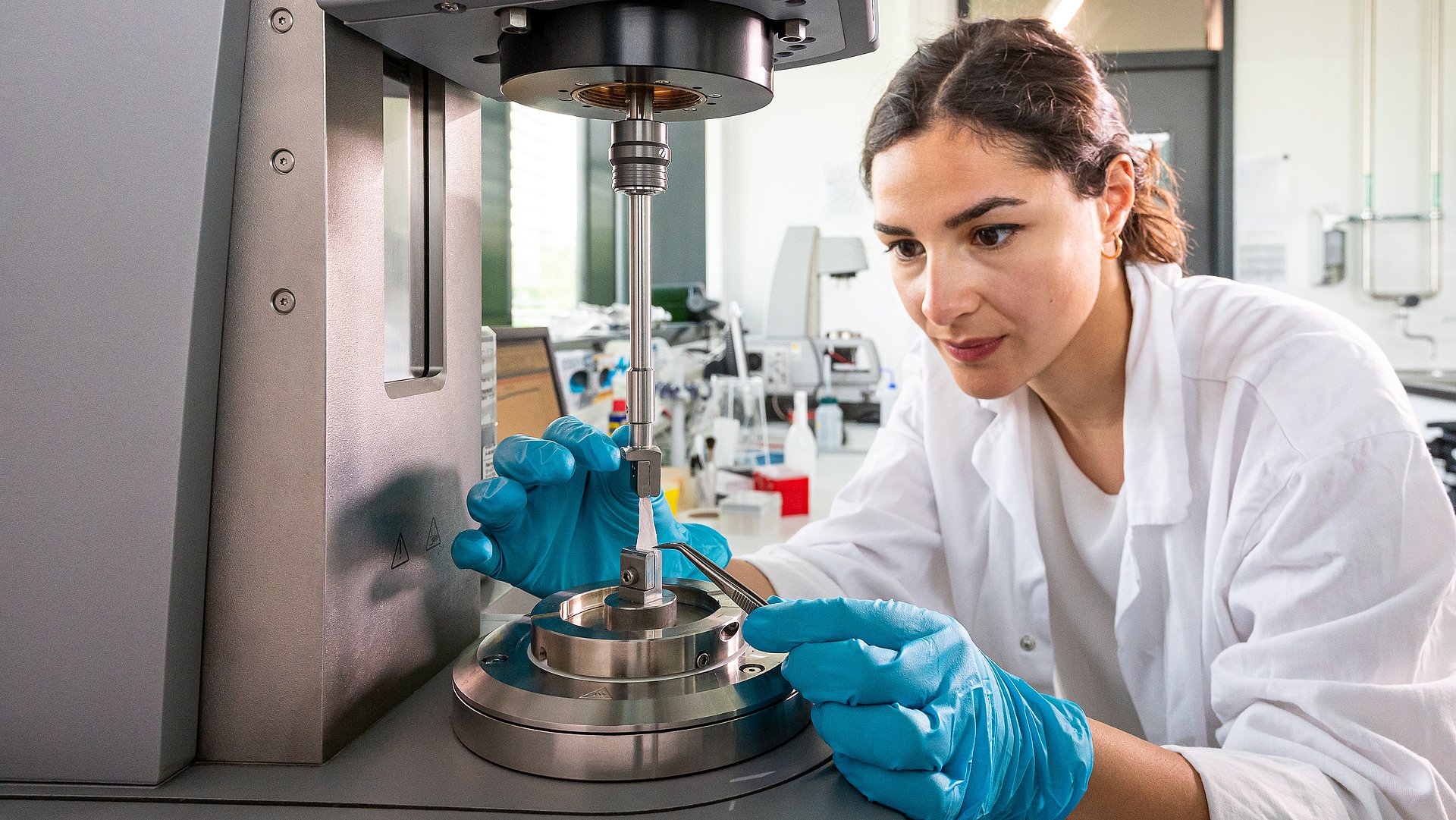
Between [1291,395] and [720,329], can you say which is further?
[720,329]

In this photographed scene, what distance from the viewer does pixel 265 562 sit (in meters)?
0.54

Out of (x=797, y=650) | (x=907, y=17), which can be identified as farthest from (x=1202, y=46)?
(x=797, y=650)

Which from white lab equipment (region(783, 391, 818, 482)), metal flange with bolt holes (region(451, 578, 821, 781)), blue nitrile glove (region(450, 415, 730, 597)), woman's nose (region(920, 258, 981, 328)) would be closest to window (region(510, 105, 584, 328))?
white lab equipment (region(783, 391, 818, 482))

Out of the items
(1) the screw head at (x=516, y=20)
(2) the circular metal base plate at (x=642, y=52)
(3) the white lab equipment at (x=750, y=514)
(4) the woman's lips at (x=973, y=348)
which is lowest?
(3) the white lab equipment at (x=750, y=514)

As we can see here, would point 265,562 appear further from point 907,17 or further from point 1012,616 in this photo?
point 907,17

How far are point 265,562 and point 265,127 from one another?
9.9 inches

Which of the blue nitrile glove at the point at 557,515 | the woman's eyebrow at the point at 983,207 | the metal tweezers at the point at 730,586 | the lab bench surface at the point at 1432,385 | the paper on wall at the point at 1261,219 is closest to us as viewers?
the metal tweezers at the point at 730,586

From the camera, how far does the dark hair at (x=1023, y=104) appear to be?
3.73 feet

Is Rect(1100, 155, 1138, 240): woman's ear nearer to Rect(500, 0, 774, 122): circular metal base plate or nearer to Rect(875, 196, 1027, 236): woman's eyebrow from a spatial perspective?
Rect(875, 196, 1027, 236): woman's eyebrow

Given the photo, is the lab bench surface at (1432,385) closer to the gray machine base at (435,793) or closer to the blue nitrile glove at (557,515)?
the blue nitrile glove at (557,515)

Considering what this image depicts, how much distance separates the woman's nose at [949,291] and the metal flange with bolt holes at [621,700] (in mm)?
648

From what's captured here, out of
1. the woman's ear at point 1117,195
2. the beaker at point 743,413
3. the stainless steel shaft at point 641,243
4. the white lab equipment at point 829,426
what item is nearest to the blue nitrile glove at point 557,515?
the stainless steel shaft at point 641,243

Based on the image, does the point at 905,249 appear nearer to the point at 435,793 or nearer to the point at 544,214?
the point at 435,793

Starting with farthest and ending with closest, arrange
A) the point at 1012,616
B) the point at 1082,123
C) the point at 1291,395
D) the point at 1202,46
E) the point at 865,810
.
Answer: the point at 1202,46 < the point at 1012,616 < the point at 1082,123 < the point at 1291,395 < the point at 865,810
